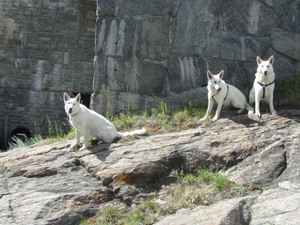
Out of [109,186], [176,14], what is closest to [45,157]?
[109,186]

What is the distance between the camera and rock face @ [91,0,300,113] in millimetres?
11258

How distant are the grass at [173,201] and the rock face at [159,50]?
326 centimetres

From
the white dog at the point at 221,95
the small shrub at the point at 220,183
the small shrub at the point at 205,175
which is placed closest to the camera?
the small shrub at the point at 220,183

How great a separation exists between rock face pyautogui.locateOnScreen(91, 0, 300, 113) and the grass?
10.7ft

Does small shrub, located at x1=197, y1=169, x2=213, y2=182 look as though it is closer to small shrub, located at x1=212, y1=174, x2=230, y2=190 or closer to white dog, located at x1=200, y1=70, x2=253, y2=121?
small shrub, located at x1=212, y1=174, x2=230, y2=190

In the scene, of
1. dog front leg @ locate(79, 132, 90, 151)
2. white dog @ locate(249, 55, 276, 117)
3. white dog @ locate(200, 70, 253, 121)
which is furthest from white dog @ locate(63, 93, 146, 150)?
white dog @ locate(249, 55, 276, 117)

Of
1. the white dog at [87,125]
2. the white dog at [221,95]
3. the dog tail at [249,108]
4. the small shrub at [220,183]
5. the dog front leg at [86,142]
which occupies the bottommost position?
the small shrub at [220,183]

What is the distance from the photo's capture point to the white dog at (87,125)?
9531 millimetres

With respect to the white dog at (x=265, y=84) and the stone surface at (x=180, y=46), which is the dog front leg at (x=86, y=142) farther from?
the white dog at (x=265, y=84)

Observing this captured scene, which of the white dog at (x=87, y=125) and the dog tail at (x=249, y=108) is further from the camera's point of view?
the dog tail at (x=249, y=108)

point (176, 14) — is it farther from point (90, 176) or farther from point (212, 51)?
point (90, 176)

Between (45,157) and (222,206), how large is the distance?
10.7ft

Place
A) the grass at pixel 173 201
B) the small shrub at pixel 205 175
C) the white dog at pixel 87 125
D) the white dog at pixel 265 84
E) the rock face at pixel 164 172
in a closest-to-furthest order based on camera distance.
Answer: the rock face at pixel 164 172
the grass at pixel 173 201
the small shrub at pixel 205 175
the white dog at pixel 87 125
the white dog at pixel 265 84

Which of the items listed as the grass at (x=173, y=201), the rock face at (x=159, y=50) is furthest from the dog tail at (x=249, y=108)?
the grass at (x=173, y=201)
